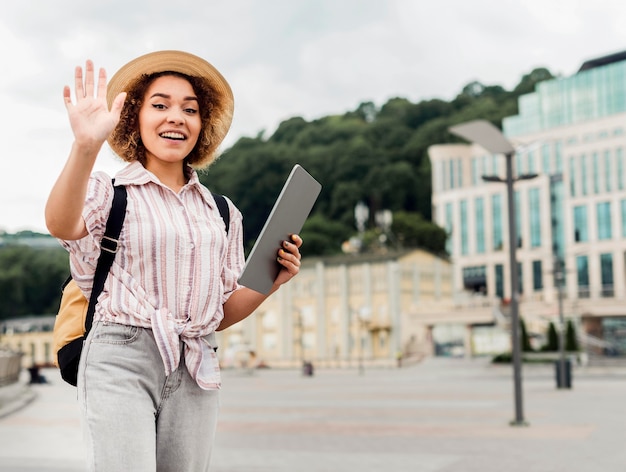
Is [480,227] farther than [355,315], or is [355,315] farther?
[480,227]

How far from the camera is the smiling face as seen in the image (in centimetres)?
341

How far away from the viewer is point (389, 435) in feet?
45.0

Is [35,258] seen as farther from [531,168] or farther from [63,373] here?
[63,373]

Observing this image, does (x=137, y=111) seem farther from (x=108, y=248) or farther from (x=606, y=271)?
(x=606, y=271)

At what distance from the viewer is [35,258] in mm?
112938

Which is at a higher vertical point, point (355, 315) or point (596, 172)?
point (596, 172)

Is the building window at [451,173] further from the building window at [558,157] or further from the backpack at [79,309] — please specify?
the backpack at [79,309]

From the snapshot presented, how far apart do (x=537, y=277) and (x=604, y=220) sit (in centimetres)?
873

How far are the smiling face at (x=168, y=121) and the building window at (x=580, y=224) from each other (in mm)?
78054

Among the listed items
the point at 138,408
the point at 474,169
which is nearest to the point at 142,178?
the point at 138,408

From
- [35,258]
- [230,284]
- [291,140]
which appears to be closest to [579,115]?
[291,140]

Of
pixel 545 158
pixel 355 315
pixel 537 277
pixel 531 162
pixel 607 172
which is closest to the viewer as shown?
pixel 355 315

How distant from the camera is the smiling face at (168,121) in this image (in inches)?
134

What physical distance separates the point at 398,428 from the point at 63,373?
479 inches
